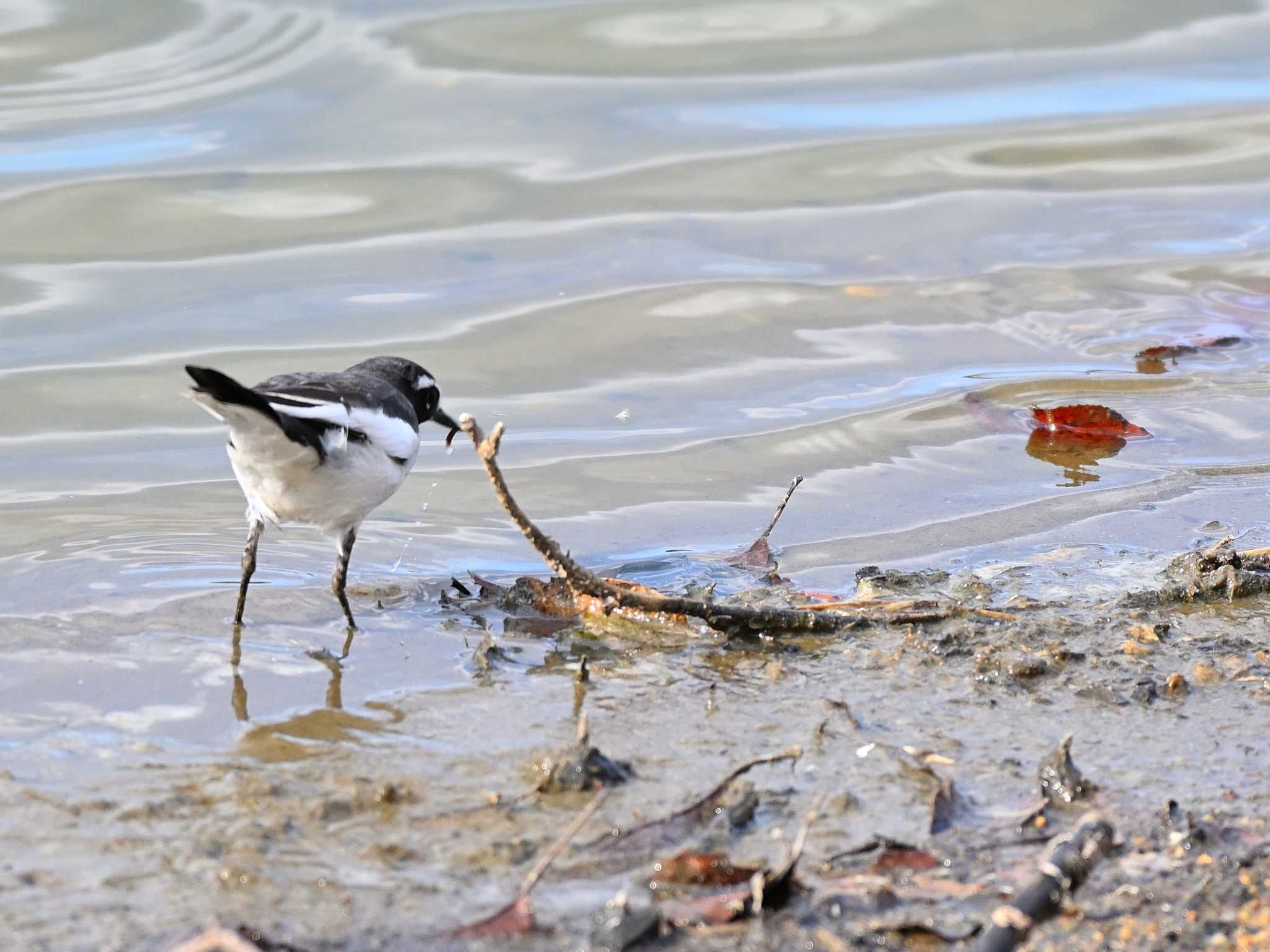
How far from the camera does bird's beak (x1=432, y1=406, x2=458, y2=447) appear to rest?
6992 millimetres

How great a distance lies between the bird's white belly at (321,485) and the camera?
5.39 m

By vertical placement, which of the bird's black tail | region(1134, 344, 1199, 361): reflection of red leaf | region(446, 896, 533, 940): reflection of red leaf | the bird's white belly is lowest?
region(1134, 344, 1199, 361): reflection of red leaf

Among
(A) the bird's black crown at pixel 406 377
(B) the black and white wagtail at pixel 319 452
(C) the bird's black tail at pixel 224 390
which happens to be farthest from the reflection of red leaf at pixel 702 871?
(A) the bird's black crown at pixel 406 377

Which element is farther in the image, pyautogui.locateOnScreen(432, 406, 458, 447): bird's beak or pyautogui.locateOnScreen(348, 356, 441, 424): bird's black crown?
pyautogui.locateOnScreen(432, 406, 458, 447): bird's beak

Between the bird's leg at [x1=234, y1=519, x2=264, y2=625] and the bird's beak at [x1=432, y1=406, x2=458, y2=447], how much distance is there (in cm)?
125

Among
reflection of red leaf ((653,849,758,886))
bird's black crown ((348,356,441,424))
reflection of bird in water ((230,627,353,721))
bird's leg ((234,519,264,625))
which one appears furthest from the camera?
bird's black crown ((348,356,441,424))

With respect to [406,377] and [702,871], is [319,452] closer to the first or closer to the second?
[406,377]

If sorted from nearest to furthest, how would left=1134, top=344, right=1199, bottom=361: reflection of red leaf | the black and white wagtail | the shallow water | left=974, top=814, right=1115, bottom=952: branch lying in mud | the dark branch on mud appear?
left=974, top=814, right=1115, bottom=952: branch lying in mud → the dark branch on mud → the black and white wagtail → the shallow water → left=1134, top=344, right=1199, bottom=361: reflection of red leaf

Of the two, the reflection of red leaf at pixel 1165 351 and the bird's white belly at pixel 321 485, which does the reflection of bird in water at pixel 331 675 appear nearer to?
the bird's white belly at pixel 321 485

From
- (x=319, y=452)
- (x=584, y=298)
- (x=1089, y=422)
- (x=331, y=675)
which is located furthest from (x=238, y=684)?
(x=584, y=298)

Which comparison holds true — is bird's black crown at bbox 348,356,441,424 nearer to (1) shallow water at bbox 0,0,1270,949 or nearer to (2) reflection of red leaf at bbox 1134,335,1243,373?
(1) shallow water at bbox 0,0,1270,949

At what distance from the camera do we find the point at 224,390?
14.8 ft

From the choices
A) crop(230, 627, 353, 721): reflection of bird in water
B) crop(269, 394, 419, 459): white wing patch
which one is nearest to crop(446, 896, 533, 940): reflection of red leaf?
crop(230, 627, 353, 721): reflection of bird in water

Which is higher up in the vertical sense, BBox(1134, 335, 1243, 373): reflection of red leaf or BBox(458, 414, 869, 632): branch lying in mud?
BBox(458, 414, 869, 632): branch lying in mud
